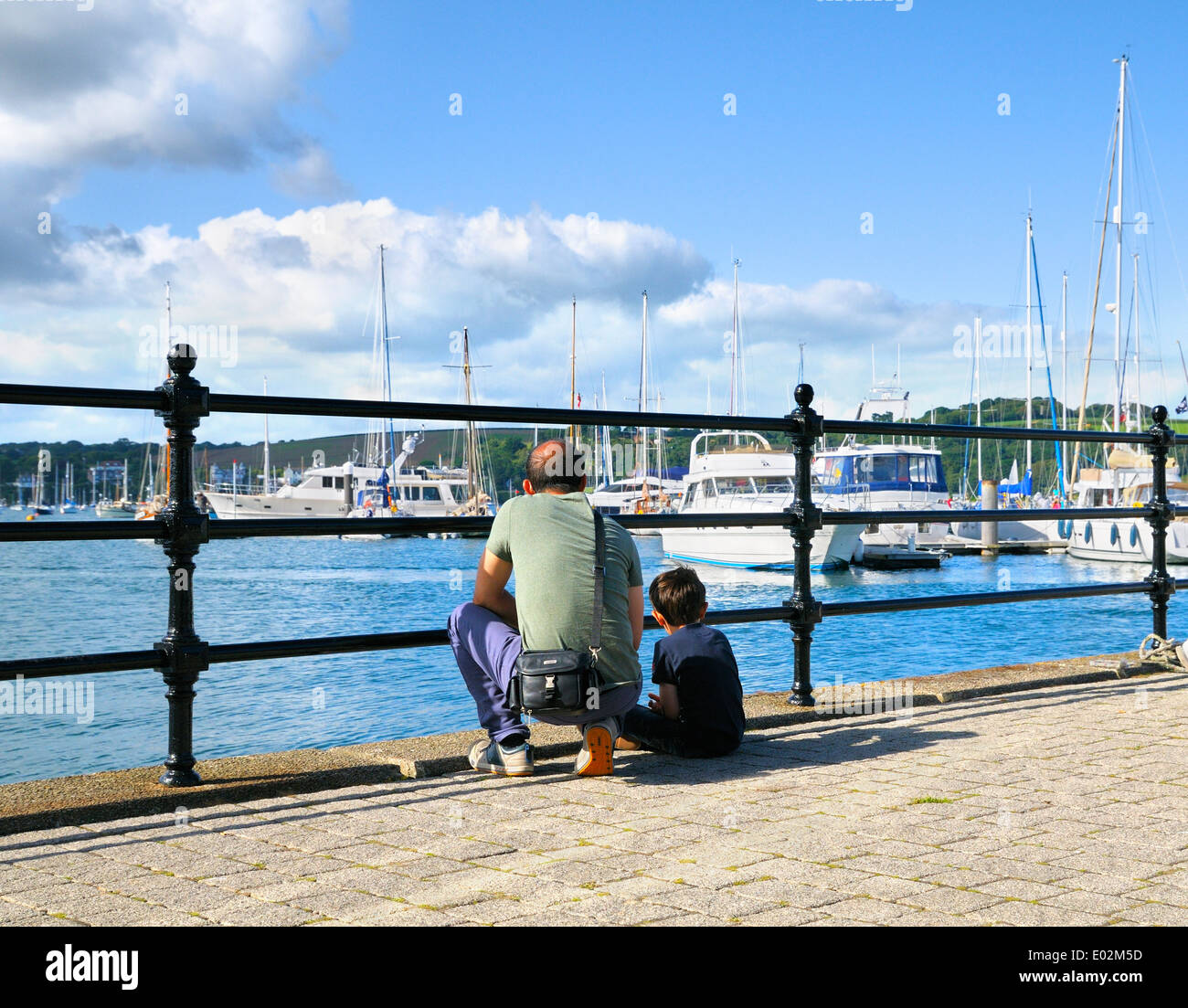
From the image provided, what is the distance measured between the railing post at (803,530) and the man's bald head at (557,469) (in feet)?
4.68

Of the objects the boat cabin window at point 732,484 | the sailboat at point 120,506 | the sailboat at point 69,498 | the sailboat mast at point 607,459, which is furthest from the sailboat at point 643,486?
the sailboat at point 69,498

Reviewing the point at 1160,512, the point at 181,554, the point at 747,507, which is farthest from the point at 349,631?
the point at 181,554

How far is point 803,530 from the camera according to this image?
566 cm

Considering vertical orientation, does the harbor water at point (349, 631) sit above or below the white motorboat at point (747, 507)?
below

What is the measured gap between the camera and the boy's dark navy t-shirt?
4.63 m

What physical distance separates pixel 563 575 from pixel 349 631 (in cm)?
1850

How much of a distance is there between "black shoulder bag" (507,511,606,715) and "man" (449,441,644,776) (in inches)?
1.6

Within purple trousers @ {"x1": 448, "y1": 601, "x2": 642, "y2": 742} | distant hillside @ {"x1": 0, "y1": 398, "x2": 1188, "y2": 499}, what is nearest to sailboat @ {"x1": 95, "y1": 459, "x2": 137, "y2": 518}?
distant hillside @ {"x1": 0, "y1": 398, "x2": 1188, "y2": 499}

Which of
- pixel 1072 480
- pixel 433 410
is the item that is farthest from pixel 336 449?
pixel 433 410

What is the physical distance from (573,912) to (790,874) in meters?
0.65

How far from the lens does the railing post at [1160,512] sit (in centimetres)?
707

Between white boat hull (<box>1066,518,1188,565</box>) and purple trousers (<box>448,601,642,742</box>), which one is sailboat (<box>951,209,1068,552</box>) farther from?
purple trousers (<box>448,601,642,742</box>)

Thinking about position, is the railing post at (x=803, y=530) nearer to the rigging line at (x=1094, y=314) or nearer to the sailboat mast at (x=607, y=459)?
the rigging line at (x=1094, y=314)
